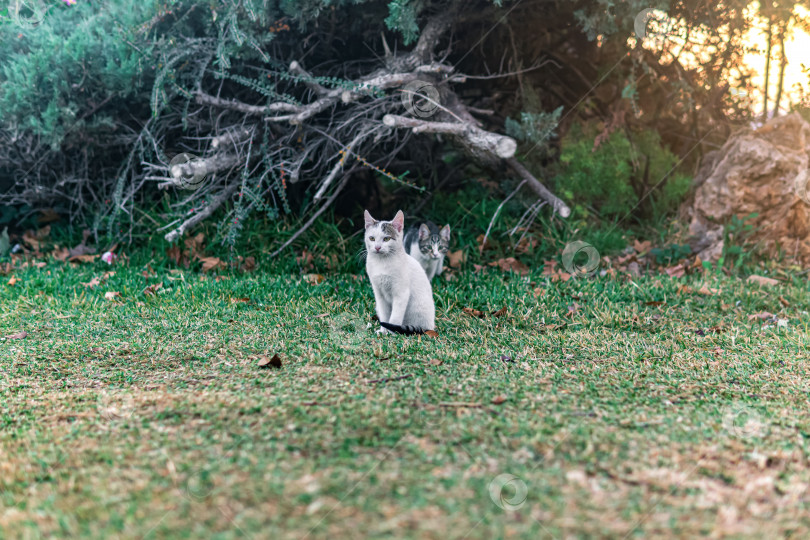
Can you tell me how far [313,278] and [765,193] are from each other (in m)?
3.94

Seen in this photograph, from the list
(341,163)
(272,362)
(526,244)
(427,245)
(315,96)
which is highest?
(315,96)

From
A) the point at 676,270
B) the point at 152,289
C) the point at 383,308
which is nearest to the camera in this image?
the point at 383,308

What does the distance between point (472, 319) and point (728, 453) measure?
1830 mm

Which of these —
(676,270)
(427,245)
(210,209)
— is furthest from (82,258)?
(676,270)

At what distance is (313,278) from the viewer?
4.36 m

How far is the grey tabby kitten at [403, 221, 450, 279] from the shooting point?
3.98 metres

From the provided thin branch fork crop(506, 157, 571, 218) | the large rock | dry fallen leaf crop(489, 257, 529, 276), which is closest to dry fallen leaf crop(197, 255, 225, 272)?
dry fallen leaf crop(489, 257, 529, 276)

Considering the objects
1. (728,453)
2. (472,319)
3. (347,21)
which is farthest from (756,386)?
(347,21)

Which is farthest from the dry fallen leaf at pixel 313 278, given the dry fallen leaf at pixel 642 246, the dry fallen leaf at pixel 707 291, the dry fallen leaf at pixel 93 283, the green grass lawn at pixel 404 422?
the dry fallen leaf at pixel 642 246

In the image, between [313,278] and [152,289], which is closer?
[152,289]

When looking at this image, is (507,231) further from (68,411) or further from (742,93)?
(68,411)

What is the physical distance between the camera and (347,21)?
5289 mm

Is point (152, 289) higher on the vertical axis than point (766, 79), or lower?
lower

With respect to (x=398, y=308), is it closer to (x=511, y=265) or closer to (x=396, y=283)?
(x=396, y=283)
